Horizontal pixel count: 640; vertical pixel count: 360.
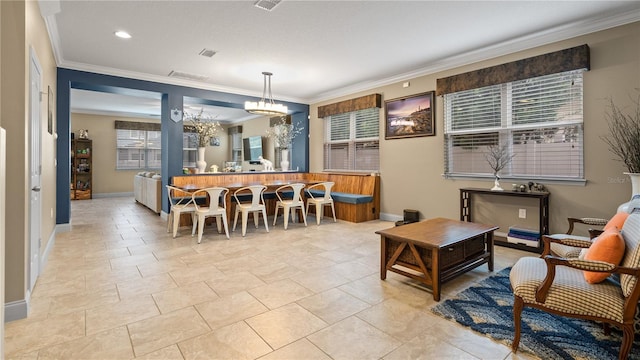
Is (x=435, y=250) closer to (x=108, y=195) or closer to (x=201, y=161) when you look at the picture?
(x=201, y=161)

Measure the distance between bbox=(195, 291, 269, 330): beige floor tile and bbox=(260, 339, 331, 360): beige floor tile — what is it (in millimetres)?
509

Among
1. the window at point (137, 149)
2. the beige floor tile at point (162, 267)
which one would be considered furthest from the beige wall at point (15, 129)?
the window at point (137, 149)

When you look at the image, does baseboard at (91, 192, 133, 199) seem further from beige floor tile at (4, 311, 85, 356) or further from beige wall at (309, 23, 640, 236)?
beige wall at (309, 23, 640, 236)

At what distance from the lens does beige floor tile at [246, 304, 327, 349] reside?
6.79 feet

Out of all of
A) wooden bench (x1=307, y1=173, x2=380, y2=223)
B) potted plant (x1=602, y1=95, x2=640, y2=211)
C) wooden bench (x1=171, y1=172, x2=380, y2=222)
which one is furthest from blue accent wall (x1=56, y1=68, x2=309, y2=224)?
potted plant (x1=602, y1=95, x2=640, y2=211)

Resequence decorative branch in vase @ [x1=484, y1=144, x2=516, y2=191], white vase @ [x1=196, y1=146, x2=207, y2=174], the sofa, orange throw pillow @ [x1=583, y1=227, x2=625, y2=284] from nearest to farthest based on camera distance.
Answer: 1. orange throw pillow @ [x1=583, y1=227, x2=625, y2=284]
2. decorative branch in vase @ [x1=484, y1=144, x2=516, y2=191]
3. white vase @ [x1=196, y1=146, x2=207, y2=174]
4. the sofa

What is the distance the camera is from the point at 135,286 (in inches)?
115

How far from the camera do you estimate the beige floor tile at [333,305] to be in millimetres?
2381

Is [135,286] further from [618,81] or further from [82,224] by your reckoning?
[618,81]

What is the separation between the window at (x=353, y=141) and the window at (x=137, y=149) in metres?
6.85

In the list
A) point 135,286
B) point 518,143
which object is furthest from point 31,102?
point 518,143

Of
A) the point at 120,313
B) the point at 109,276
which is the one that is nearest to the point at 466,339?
the point at 120,313

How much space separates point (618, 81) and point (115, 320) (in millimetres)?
5334

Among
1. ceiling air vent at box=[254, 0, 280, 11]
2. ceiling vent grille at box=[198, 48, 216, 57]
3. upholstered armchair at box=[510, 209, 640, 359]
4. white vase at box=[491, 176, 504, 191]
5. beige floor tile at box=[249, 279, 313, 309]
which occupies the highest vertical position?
ceiling vent grille at box=[198, 48, 216, 57]
